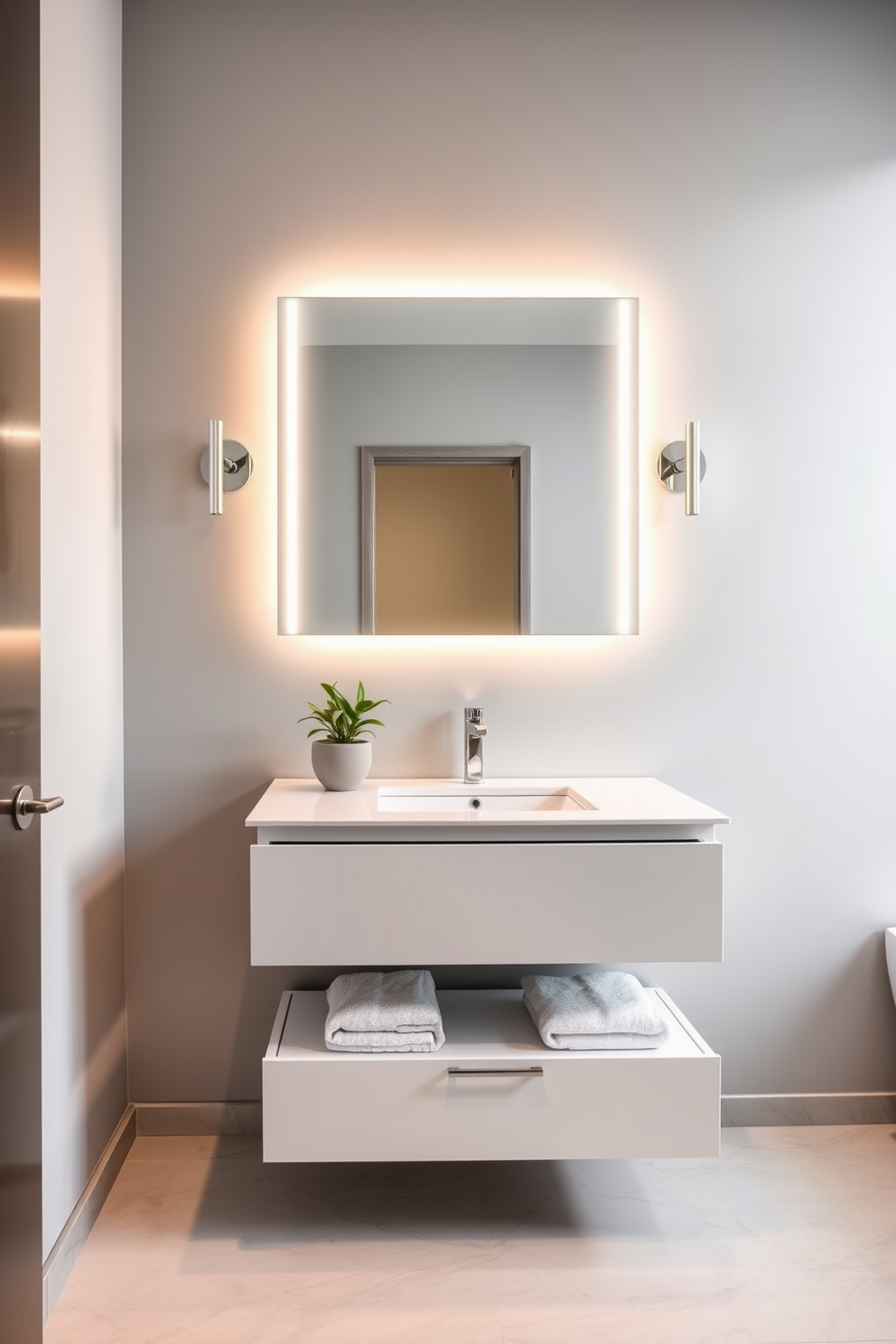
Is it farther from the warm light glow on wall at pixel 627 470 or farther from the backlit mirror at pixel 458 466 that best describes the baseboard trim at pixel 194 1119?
the warm light glow on wall at pixel 627 470

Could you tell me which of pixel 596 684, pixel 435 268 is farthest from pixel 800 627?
pixel 435 268

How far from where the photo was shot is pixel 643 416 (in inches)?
90.9

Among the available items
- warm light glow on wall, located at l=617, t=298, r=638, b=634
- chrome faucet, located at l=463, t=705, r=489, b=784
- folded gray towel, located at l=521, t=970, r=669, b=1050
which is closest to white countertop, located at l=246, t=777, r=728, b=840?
chrome faucet, located at l=463, t=705, r=489, b=784

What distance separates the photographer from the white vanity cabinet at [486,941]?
5.93 feet

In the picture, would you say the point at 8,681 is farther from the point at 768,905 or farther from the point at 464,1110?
the point at 768,905

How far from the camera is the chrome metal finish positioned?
7.26 feet

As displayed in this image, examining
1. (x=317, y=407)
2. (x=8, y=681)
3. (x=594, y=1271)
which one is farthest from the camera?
(x=317, y=407)

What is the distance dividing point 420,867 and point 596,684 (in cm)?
71

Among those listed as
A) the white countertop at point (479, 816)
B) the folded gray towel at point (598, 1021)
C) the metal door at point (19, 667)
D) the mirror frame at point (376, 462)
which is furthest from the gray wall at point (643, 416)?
the metal door at point (19, 667)

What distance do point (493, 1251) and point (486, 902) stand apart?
65 centimetres

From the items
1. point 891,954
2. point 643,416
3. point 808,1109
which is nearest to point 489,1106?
point 808,1109

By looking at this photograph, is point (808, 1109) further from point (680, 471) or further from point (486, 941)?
point (680, 471)

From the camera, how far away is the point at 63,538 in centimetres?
185

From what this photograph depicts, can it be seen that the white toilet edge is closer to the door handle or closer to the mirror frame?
the mirror frame
